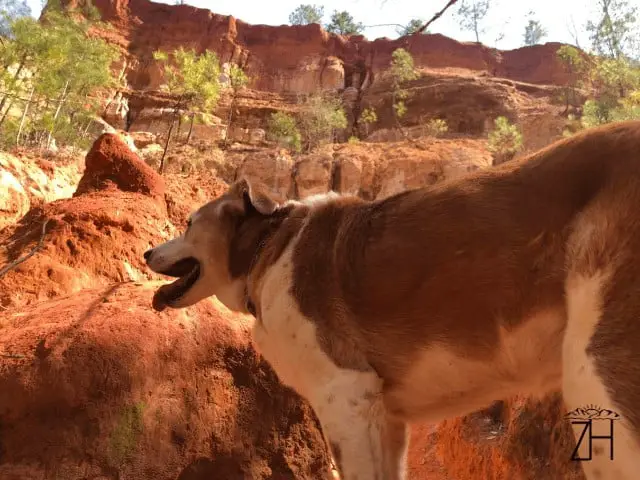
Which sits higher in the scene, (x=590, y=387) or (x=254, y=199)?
(x=254, y=199)

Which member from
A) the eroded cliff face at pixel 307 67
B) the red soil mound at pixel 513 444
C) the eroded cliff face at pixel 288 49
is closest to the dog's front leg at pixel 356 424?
the red soil mound at pixel 513 444

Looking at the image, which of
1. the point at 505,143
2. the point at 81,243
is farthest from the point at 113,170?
the point at 505,143

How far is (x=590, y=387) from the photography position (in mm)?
1996

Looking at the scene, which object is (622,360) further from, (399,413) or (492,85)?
(492,85)

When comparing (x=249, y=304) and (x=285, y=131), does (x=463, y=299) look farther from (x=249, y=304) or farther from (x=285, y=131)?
(x=285, y=131)

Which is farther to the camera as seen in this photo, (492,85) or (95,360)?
(492,85)

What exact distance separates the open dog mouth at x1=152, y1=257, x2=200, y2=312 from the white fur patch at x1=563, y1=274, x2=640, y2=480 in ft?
8.04

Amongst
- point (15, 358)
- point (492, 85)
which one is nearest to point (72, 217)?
point (15, 358)

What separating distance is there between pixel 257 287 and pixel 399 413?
3.60ft

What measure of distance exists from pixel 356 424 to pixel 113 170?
23.4ft

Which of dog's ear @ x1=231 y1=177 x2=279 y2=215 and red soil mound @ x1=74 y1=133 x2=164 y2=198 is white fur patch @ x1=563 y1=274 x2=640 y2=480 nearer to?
dog's ear @ x1=231 y1=177 x2=279 y2=215

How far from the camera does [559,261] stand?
2.25 m

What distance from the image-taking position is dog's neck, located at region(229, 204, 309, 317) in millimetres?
3344

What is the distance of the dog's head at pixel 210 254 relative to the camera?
367 cm
